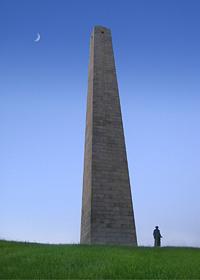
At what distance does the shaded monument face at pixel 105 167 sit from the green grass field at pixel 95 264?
21.6 ft

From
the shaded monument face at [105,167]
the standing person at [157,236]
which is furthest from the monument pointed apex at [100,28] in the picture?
the standing person at [157,236]

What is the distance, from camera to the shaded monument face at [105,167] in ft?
81.1

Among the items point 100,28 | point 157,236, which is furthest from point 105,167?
point 100,28

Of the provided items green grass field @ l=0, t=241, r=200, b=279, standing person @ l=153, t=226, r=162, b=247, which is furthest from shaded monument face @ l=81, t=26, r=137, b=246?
green grass field @ l=0, t=241, r=200, b=279

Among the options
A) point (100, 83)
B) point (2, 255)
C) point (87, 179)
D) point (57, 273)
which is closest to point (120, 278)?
point (57, 273)

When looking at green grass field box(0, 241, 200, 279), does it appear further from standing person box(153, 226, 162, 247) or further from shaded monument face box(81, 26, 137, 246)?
shaded monument face box(81, 26, 137, 246)

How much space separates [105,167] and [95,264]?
1200 cm

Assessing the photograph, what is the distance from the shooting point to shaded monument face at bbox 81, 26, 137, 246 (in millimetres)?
24734

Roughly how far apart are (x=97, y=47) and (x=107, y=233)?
41.2 feet

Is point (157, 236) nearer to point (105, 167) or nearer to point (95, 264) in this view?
point (105, 167)

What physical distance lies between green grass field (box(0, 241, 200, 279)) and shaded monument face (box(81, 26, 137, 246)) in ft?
21.6

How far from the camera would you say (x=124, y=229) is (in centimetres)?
2502

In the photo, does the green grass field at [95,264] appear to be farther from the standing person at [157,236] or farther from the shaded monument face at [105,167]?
the shaded monument face at [105,167]

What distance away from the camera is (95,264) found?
14.5 m
